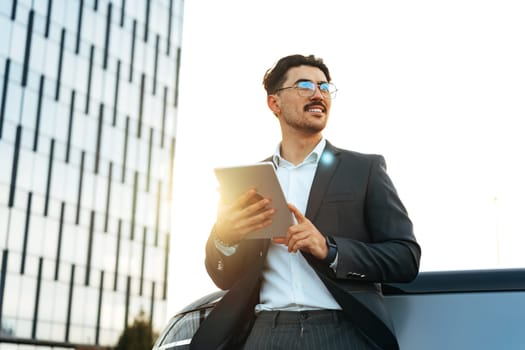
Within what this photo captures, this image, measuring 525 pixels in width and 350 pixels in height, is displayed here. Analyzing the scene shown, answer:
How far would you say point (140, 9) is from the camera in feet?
156

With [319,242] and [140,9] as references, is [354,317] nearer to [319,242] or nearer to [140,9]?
[319,242]

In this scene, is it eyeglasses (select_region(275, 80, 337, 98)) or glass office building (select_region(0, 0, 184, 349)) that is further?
glass office building (select_region(0, 0, 184, 349))

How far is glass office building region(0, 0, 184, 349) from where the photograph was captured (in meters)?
37.4

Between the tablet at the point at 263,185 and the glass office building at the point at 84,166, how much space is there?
36.1 m

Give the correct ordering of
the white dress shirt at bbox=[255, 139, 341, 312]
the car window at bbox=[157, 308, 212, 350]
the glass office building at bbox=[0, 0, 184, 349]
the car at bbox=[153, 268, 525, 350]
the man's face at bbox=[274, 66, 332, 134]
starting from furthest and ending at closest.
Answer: the glass office building at bbox=[0, 0, 184, 349] → the man's face at bbox=[274, 66, 332, 134] → the car window at bbox=[157, 308, 212, 350] → the white dress shirt at bbox=[255, 139, 341, 312] → the car at bbox=[153, 268, 525, 350]

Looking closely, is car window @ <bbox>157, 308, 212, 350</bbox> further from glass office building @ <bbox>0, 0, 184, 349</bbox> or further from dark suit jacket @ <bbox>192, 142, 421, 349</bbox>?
glass office building @ <bbox>0, 0, 184, 349</bbox>

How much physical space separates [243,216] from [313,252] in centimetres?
24

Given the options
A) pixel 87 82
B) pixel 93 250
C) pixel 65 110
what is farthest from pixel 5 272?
pixel 87 82

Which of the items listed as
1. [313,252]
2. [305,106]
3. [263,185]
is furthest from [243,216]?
[305,106]

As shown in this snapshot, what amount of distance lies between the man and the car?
9 cm

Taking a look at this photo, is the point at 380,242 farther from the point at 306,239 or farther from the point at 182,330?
the point at 182,330

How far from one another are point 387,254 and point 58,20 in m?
41.7

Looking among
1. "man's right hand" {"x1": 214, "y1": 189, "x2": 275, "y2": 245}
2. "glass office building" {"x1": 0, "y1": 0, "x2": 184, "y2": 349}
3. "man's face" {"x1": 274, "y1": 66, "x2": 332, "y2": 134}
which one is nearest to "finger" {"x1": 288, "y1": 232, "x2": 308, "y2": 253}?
"man's right hand" {"x1": 214, "y1": 189, "x2": 275, "y2": 245}

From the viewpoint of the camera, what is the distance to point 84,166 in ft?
136
